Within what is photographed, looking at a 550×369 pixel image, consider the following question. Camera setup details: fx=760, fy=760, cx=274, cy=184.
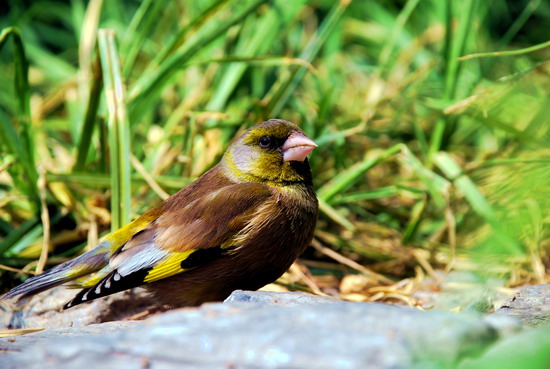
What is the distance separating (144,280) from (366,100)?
2461 millimetres

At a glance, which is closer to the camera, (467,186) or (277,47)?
(467,186)

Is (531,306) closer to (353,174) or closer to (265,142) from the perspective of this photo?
(265,142)

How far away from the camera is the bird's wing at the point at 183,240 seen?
2844 millimetres

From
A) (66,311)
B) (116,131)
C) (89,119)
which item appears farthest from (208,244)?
(89,119)

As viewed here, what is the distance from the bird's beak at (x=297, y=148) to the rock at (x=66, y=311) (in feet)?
2.67

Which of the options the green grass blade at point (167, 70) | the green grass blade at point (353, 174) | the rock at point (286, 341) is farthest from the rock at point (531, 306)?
the green grass blade at point (167, 70)

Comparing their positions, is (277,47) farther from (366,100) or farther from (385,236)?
(385,236)

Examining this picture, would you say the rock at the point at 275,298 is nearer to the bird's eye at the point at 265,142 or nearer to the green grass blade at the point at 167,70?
the bird's eye at the point at 265,142

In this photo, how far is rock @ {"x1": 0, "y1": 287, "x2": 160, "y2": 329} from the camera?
10.3ft

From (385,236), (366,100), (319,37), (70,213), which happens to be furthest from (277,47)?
(70,213)

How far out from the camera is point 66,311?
3.20 meters

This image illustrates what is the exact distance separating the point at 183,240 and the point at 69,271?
498mm

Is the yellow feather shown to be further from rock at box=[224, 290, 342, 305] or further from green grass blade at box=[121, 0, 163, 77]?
green grass blade at box=[121, 0, 163, 77]

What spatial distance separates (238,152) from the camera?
10.6 ft
